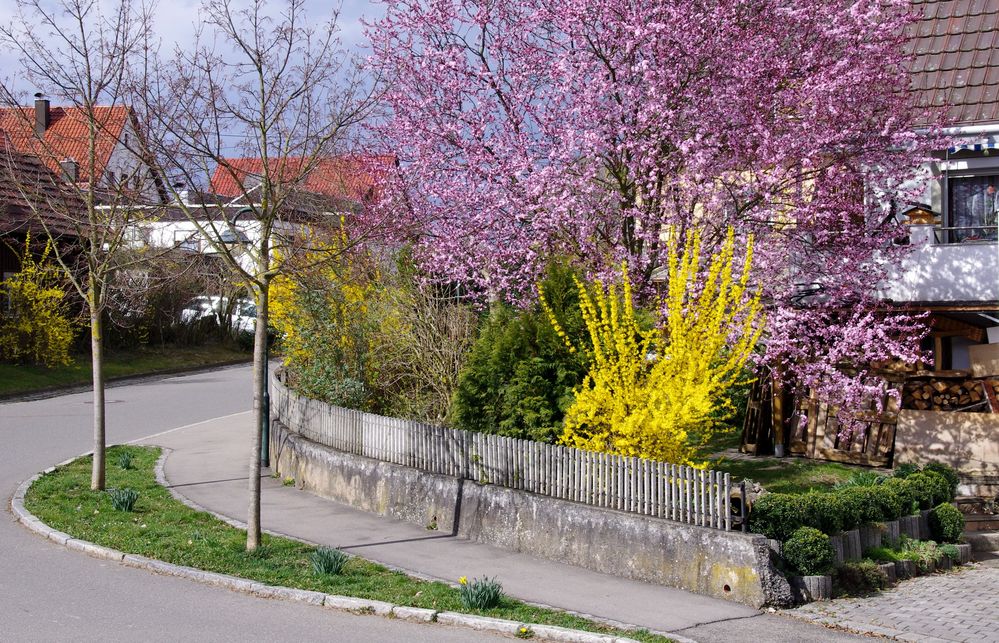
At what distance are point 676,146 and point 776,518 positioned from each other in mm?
5841

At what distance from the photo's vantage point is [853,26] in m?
14.4

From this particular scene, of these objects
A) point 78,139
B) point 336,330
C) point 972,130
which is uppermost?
point 972,130

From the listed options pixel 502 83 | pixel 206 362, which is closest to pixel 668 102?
pixel 502 83

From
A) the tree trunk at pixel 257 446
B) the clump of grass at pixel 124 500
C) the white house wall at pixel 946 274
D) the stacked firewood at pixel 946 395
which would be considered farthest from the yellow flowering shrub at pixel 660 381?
the white house wall at pixel 946 274

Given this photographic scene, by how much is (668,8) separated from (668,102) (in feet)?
3.93

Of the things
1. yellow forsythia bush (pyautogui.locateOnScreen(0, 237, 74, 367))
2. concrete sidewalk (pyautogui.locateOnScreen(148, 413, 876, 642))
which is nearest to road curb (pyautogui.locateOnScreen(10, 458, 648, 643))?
concrete sidewalk (pyautogui.locateOnScreen(148, 413, 876, 642))

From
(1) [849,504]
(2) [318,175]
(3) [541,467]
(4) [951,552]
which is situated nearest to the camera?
(1) [849,504]

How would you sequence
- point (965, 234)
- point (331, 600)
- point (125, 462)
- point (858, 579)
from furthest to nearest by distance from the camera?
1. point (965, 234)
2. point (125, 462)
3. point (858, 579)
4. point (331, 600)

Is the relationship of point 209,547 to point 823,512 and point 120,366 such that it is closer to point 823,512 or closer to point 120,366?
point 823,512

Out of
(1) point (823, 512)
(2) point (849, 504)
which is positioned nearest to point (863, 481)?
(2) point (849, 504)

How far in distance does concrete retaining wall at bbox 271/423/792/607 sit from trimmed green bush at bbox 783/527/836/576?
1.27ft

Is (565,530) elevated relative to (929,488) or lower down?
lower down

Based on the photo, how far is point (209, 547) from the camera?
1074 centimetres

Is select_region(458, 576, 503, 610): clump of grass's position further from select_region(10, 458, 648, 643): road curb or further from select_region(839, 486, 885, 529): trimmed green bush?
select_region(839, 486, 885, 529): trimmed green bush
